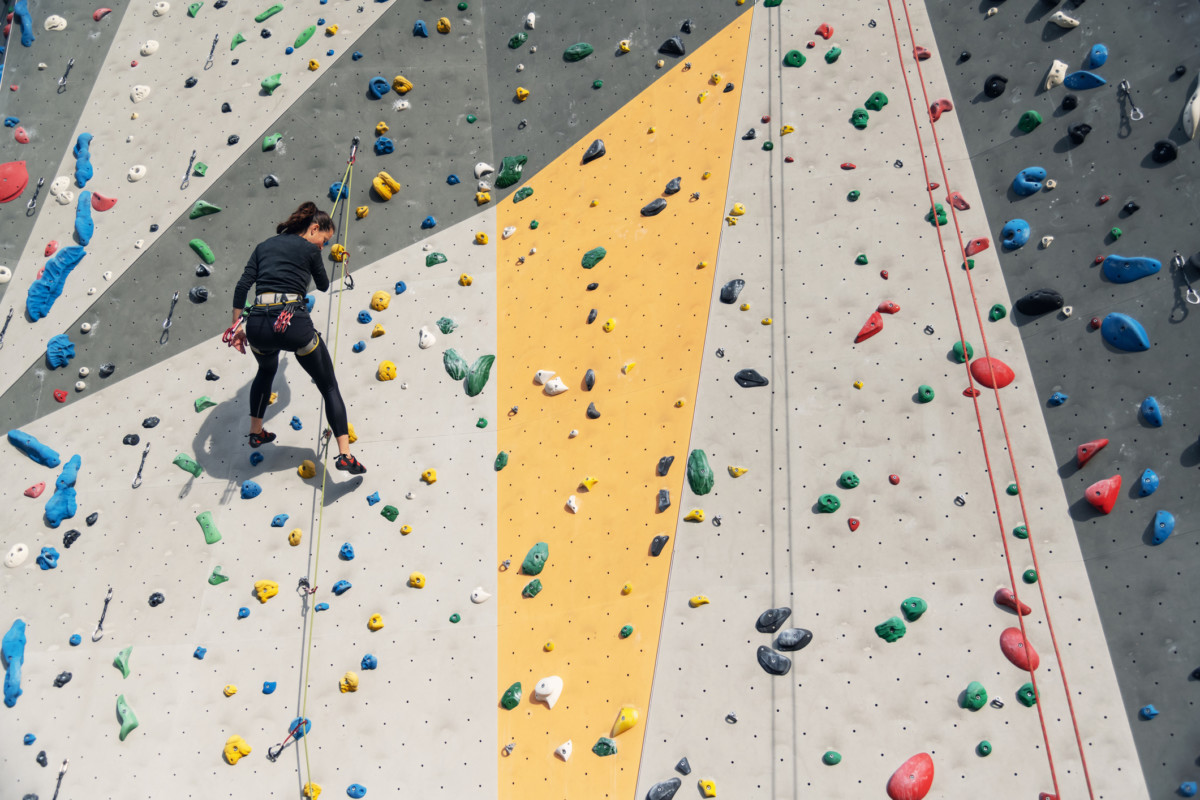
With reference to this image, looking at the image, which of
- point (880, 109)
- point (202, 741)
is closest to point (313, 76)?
point (880, 109)

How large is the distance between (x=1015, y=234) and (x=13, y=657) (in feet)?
16.1

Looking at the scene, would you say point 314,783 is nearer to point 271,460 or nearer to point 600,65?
point 271,460

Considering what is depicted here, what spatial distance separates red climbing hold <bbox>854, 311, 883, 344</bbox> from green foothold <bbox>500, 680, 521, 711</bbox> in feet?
6.88

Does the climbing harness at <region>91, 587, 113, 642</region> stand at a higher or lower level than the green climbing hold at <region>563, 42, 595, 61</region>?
lower

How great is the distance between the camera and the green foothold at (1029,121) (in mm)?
4148

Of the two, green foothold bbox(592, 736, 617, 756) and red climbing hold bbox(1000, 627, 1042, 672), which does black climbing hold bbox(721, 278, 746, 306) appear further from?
green foothold bbox(592, 736, 617, 756)

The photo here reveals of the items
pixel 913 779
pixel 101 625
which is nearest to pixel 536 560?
pixel 913 779

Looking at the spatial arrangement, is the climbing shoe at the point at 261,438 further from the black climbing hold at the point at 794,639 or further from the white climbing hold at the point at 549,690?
the black climbing hold at the point at 794,639

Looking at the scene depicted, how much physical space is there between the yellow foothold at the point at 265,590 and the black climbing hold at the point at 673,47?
3288 millimetres

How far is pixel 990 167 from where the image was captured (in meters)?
4.21

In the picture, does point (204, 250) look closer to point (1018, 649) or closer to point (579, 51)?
point (579, 51)

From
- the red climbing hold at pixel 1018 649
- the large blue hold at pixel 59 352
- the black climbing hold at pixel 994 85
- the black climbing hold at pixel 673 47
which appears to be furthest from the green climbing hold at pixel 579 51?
the red climbing hold at pixel 1018 649

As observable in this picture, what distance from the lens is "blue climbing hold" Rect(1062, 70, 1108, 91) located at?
4070mm

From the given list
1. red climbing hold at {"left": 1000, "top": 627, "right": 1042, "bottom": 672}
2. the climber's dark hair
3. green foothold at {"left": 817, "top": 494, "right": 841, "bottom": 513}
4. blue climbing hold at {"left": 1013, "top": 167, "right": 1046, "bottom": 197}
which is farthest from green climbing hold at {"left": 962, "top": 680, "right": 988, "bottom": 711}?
the climber's dark hair
